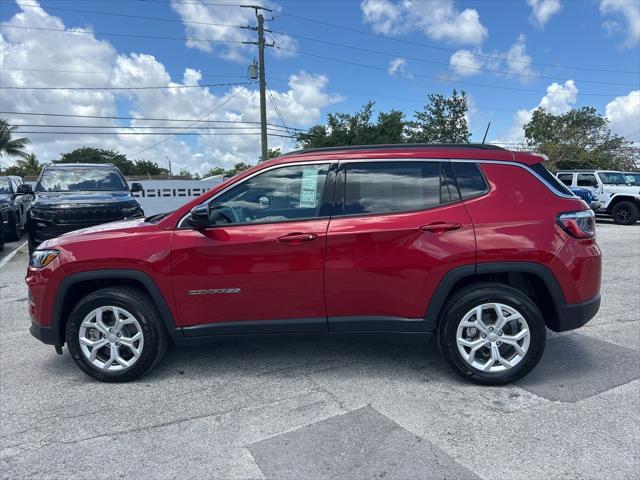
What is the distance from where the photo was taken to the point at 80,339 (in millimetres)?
3578

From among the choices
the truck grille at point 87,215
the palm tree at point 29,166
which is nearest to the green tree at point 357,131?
the truck grille at point 87,215

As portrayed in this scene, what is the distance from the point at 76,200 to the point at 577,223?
7.91m

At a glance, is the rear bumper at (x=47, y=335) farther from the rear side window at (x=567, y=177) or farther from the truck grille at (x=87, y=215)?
the rear side window at (x=567, y=177)

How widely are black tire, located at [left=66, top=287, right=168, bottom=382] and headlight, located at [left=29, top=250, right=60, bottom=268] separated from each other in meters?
0.40

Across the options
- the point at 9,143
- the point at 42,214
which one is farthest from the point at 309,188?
the point at 9,143

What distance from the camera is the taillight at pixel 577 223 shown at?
336cm

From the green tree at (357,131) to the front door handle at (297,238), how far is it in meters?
34.3

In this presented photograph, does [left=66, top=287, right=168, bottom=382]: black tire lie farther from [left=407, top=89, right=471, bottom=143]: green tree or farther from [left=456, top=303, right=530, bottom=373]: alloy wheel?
[left=407, top=89, right=471, bottom=143]: green tree

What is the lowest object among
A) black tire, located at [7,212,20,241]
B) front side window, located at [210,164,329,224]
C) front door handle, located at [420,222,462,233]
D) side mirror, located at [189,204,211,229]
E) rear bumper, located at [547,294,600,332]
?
black tire, located at [7,212,20,241]

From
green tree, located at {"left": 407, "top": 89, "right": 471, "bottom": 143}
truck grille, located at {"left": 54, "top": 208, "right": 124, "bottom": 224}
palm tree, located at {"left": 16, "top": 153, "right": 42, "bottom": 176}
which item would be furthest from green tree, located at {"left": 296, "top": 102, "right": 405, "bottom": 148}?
palm tree, located at {"left": 16, "top": 153, "right": 42, "bottom": 176}

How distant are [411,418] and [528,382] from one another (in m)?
1.12

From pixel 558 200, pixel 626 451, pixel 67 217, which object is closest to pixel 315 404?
pixel 626 451

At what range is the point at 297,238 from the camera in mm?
3367

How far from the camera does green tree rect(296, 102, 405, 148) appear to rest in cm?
3722
